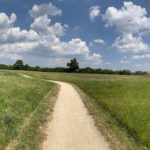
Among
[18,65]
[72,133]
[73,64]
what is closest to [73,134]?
[72,133]

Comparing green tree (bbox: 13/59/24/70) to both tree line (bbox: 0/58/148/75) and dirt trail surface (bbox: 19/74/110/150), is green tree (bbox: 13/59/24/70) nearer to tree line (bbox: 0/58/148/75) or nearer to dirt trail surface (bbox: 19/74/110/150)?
tree line (bbox: 0/58/148/75)

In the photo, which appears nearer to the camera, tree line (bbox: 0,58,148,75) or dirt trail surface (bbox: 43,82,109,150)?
dirt trail surface (bbox: 43,82,109,150)

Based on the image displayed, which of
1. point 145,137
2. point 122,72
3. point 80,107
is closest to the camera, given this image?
point 145,137

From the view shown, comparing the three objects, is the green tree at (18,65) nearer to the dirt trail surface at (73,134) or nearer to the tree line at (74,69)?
the tree line at (74,69)

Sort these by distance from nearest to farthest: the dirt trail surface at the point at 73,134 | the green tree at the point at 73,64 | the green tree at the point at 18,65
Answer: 1. the dirt trail surface at the point at 73,134
2. the green tree at the point at 73,64
3. the green tree at the point at 18,65

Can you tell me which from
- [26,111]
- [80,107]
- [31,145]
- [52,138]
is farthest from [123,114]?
A: [31,145]

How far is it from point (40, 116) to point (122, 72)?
120032 mm

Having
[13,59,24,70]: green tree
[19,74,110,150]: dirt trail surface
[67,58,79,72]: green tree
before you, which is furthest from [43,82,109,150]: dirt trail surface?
[13,59,24,70]: green tree

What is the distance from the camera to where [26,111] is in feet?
54.2

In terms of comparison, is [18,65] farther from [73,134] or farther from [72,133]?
[73,134]

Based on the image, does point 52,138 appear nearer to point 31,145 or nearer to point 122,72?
point 31,145

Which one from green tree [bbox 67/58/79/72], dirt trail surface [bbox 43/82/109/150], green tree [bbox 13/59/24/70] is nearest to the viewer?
dirt trail surface [bbox 43/82/109/150]

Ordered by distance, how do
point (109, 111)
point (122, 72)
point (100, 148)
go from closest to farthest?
point (100, 148) < point (109, 111) < point (122, 72)

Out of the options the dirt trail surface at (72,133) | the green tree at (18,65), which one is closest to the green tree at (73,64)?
the green tree at (18,65)
